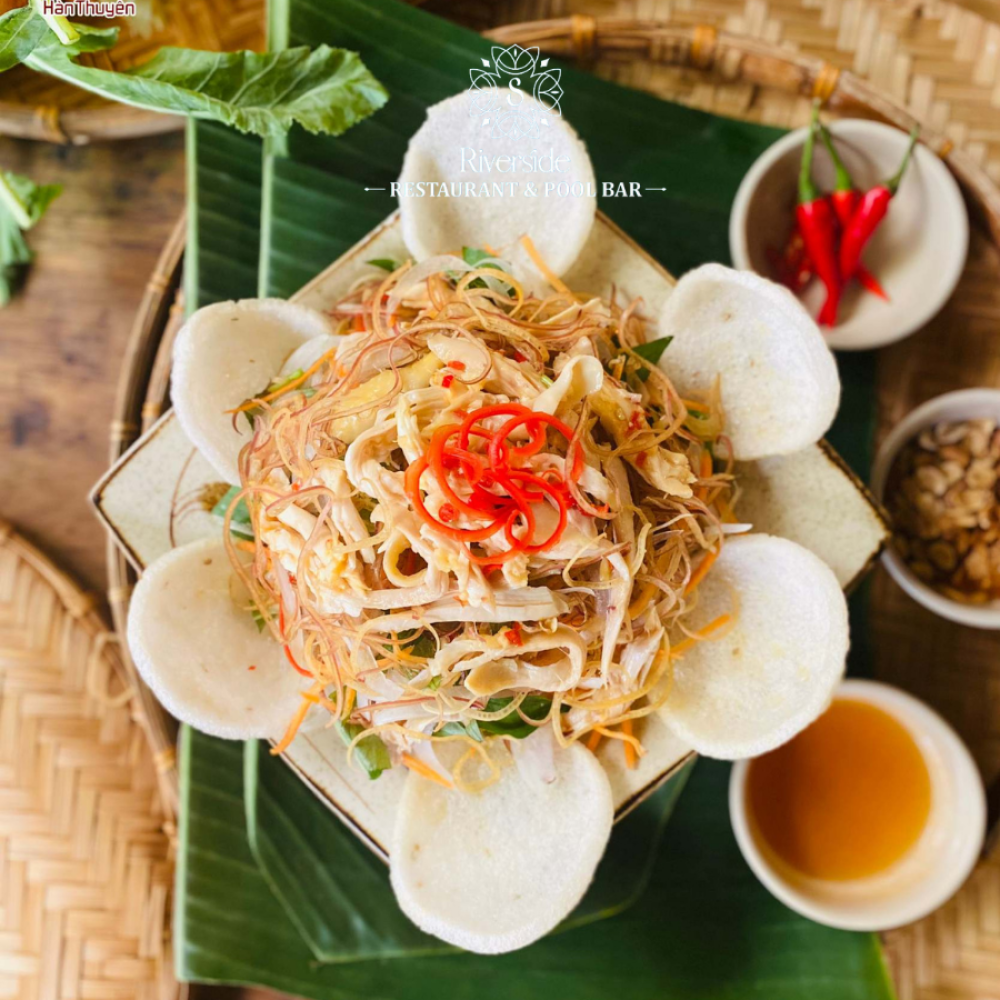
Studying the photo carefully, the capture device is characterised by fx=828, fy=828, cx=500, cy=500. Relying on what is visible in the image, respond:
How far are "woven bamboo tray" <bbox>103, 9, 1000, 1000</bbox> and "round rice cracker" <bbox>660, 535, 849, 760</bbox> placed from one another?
700 millimetres

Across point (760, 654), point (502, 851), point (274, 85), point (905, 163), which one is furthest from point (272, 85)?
point (502, 851)

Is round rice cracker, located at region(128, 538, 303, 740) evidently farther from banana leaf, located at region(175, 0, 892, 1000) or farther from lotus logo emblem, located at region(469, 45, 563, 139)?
lotus logo emblem, located at region(469, 45, 563, 139)

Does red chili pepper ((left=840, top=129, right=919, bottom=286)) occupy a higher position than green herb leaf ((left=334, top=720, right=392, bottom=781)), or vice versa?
red chili pepper ((left=840, top=129, right=919, bottom=286))

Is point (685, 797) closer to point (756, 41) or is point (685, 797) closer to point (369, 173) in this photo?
point (369, 173)

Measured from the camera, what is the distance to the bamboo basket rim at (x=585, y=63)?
2098mm

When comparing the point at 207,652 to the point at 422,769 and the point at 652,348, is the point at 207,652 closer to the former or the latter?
the point at 422,769

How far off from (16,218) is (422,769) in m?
1.82

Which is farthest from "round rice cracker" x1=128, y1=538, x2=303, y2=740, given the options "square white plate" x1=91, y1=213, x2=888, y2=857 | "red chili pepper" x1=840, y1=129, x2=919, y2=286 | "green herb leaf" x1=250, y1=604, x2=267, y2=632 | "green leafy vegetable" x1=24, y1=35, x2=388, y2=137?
"red chili pepper" x1=840, y1=129, x2=919, y2=286

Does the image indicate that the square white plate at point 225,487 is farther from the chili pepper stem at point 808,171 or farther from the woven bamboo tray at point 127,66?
the woven bamboo tray at point 127,66

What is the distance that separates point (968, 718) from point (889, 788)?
0.96 ft

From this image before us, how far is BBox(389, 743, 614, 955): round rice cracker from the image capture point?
5.33 ft

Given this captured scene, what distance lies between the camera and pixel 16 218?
2232 mm

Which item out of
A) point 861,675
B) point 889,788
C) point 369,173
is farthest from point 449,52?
point 889,788

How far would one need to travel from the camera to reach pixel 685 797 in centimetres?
217
